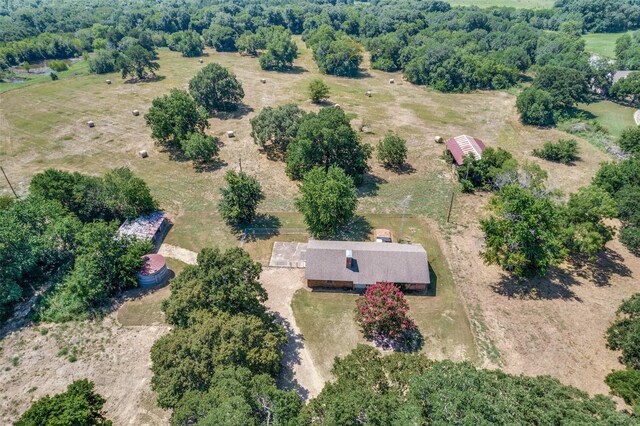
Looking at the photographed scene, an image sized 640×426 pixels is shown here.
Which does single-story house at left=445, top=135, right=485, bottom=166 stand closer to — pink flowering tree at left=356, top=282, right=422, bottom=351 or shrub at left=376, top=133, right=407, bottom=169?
shrub at left=376, top=133, right=407, bottom=169

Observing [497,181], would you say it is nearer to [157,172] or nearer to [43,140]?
[157,172]

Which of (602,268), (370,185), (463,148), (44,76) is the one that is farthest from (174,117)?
(44,76)

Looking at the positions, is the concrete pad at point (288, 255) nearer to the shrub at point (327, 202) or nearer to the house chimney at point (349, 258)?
the shrub at point (327, 202)

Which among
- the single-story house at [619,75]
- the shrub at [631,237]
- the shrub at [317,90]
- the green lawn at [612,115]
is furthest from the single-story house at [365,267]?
the single-story house at [619,75]

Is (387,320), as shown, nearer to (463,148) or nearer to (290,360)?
(290,360)

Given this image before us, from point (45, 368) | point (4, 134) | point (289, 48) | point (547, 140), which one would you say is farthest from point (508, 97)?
point (4, 134)
